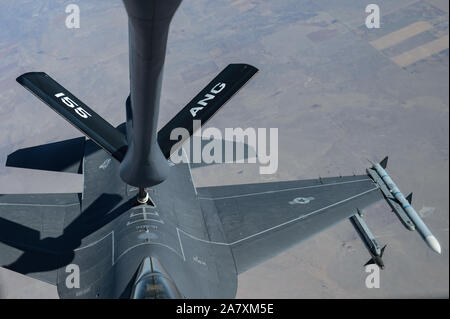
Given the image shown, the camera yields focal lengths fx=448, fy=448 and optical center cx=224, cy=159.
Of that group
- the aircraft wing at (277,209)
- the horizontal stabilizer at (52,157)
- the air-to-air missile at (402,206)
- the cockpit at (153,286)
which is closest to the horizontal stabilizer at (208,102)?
the cockpit at (153,286)

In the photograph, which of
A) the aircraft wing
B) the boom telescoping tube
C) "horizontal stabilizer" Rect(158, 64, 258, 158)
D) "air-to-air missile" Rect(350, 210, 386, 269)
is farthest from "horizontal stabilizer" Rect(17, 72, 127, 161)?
the boom telescoping tube

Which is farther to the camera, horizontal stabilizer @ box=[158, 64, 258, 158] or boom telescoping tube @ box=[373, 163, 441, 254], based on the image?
boom telescoping tube @ box=[373, 163, 441, 254]

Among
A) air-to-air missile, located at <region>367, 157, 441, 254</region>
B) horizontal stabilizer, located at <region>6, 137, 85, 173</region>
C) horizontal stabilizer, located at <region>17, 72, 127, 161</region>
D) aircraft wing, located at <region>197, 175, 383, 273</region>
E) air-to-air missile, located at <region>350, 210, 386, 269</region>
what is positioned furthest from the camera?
horizontal stabilizer, located at <region>6, 137, 85, 173</region>

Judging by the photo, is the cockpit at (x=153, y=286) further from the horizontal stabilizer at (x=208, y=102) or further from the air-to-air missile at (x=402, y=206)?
the air-to-air missile at (x=402, y=206)

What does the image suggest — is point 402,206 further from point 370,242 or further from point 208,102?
point 208,102

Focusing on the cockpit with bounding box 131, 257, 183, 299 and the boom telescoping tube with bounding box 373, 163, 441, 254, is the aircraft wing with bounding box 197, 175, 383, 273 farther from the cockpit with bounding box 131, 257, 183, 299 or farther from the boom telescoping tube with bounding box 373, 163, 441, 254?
the cockpit with bounding box 131, 257, 183, 299

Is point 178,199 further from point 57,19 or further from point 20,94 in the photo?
point 57,19

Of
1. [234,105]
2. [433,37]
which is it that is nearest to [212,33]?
[234,105]
